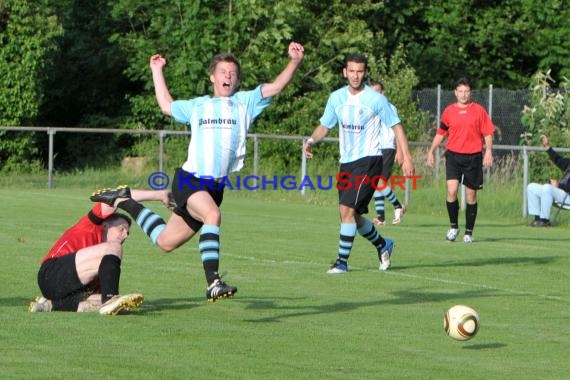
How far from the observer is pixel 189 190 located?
10.6 m

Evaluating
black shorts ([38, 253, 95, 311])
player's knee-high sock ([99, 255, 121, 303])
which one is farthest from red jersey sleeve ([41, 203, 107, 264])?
player's knee-high sock ([99, 255, 121, 303])

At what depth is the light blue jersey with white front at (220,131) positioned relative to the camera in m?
10.7

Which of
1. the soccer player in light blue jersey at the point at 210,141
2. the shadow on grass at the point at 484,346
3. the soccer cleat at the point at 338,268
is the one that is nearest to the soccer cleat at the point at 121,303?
the soccer player in light blue jersey at the point at 210,141

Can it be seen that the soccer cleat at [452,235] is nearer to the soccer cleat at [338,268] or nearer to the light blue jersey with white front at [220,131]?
the soccer cleat at [338,268]

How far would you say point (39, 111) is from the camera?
3469 centimetres

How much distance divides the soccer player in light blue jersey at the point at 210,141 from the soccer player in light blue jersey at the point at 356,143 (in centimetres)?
335

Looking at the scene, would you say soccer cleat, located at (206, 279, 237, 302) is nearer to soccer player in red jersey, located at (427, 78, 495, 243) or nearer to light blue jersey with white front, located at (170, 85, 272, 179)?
light blue jersey with white front, located at (170, 85, 272, 179)

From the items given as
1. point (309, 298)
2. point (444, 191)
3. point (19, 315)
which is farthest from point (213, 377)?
point (444, 191)

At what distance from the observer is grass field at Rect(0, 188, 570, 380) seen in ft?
27.7

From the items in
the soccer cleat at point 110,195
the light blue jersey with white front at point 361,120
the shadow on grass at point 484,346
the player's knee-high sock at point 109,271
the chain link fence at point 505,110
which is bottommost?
the shadow on grass at point 484,346

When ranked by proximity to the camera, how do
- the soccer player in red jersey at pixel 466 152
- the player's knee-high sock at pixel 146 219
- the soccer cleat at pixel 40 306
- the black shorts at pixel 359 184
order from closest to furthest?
the soccer cleat at pixel 40 306
the player's knee-high sock at pixel 146 219
the black shorts at pixel 359 184
the soccer player in red jersey at pixel 466 152

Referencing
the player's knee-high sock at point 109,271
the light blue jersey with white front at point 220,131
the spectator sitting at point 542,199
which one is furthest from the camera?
the spectator sitting at point 542,199

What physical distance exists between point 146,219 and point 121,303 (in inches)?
49.4

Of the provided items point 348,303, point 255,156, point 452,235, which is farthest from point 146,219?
point 255,156
